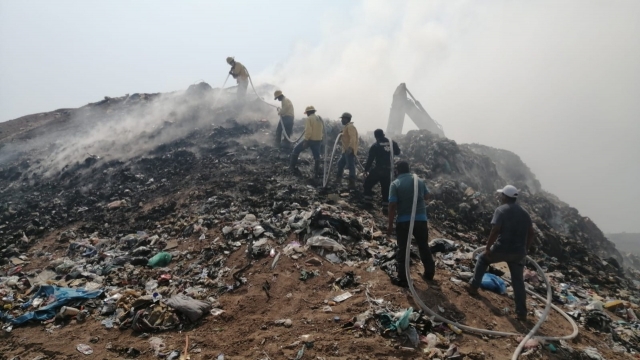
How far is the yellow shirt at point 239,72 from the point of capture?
13.4 meters

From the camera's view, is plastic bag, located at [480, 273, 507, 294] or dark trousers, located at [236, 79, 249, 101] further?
dark trousers, located at [236, 79, 249, 101]

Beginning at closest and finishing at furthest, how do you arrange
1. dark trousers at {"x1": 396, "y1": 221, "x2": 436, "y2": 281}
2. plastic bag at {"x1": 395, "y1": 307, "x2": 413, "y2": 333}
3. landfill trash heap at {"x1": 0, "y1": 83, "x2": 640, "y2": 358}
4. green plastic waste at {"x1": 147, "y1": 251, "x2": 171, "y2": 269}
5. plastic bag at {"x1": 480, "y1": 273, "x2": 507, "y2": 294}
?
plastic bag at {"x1": 395, "y1": 307, "x2": 413, "y2": 333}, landfill trash heap at {"x1": 0, "y1": 83, "x2": 640, "y2": 358}, dark trousers at {"x1": 396, "y1": 221, "x2": 436, "y2": 281}, plastic bag at {"x1": 480, "y1": 273, "x2": 507, "y2": 294}, green plastic waste at {"x1": 147, "y1": 251, "x2": 171, "y2": 269}

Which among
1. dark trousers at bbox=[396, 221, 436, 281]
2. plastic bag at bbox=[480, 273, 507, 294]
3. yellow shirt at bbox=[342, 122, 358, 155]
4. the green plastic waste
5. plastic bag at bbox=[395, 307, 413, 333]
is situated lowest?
the green plastic waste

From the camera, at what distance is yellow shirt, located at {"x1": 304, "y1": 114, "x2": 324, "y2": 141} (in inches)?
328

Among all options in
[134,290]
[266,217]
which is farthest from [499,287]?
[134,290]

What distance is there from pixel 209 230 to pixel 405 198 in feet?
11.9

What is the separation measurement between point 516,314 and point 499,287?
0.54 meters

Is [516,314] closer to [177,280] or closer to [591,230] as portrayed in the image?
[177,280]

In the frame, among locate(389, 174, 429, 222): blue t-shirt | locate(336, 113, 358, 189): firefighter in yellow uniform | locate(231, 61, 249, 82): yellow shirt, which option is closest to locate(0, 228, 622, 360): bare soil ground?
A: locate(389, 174, 429, 222): blue t-shirt

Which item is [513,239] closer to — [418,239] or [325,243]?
[418,239]

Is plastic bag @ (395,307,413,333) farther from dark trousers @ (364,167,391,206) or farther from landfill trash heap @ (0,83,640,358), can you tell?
dark trousers @ (364,167,391,206)

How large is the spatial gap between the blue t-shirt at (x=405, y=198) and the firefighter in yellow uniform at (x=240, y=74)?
10880 millimetres

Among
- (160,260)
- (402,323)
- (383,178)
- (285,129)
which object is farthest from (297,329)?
(285,129)

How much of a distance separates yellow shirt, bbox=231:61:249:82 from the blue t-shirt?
10857 millimetres
